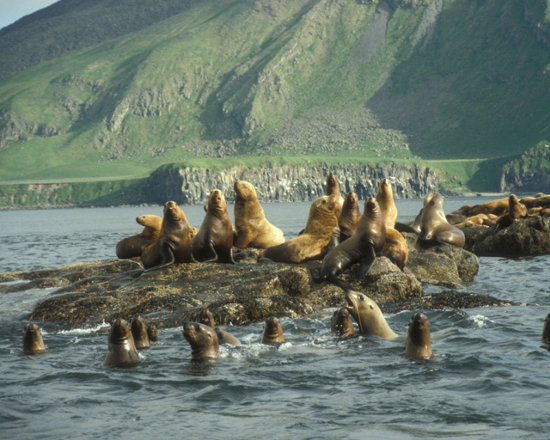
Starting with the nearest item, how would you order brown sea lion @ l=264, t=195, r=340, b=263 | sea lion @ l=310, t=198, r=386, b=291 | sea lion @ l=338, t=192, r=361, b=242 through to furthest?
1. sea lion @ l=310, t=198, r=386, b=291
2. sea lion @ l=338, t=192, r=361, b=242
3. brown sea lion @ l=264, t=195, r=340, b=263

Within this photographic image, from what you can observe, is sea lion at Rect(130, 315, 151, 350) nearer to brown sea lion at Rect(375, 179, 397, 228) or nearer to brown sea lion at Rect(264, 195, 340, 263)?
brown sea lion at Rect(264, 195, 340, 263)

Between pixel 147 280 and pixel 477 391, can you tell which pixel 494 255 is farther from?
pixel 477 391

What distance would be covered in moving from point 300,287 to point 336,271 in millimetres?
857

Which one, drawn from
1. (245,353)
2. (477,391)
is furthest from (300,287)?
(477,391)

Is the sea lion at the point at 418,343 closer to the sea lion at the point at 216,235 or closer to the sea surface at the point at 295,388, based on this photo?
the sea surface at the point at 295,388

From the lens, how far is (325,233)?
18531mm

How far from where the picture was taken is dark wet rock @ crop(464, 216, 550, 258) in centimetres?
2847

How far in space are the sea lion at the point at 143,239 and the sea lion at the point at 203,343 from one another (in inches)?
365

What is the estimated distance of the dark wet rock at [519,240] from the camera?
93.4ft

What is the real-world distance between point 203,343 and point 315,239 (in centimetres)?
801

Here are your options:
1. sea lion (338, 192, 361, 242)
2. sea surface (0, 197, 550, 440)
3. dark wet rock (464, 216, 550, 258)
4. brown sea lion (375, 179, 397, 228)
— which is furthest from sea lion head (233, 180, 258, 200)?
dark wet rock (464, 216, 550, 258)

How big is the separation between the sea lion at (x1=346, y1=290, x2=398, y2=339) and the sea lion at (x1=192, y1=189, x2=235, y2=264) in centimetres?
667

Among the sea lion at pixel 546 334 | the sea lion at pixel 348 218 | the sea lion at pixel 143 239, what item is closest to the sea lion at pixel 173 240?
the sea lion at pixel 143 239

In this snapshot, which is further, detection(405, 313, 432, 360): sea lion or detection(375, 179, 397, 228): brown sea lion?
detection(375, 179, 397, 228): brown sea lion
